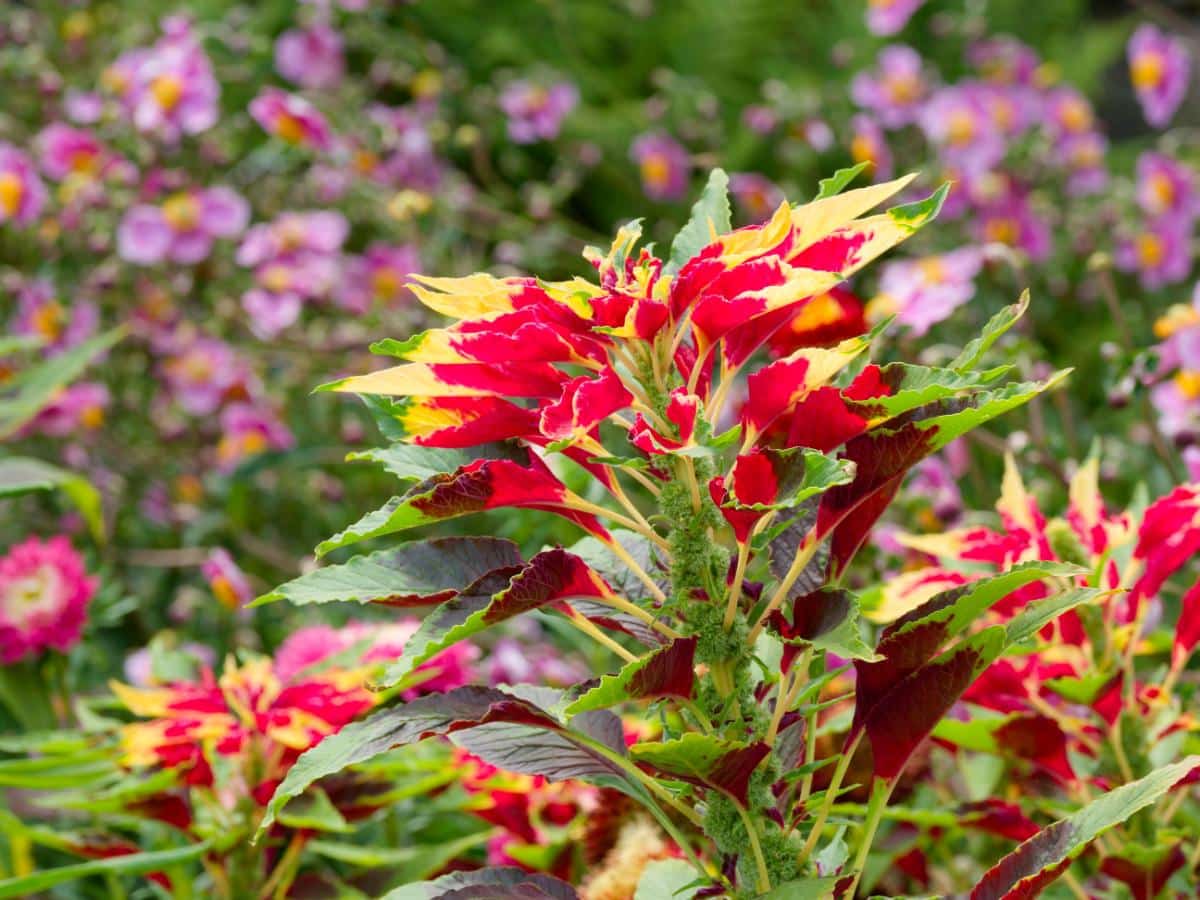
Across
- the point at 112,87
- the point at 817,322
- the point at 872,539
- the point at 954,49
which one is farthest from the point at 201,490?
the point at 954,49

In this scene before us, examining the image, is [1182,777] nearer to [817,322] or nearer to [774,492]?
[774,492]

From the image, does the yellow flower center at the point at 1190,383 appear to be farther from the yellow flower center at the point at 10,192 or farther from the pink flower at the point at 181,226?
the yellow flower center at the point at 10,192

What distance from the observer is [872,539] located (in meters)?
A: 1.17

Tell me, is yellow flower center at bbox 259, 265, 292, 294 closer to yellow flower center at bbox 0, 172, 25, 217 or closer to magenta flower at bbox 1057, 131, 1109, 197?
yellow flower center at bbox 0, 172, 25, 217

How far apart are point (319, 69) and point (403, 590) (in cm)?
189

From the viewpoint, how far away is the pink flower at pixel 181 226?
193 centimetres

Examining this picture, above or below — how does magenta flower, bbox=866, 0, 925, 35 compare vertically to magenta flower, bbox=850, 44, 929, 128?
above

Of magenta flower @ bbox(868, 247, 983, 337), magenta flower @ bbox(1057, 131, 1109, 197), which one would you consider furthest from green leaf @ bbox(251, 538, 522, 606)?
magenta flower @ bbox(1057, 131, 1109, 197)

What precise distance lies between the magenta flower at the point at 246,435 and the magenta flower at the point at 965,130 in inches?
42.8

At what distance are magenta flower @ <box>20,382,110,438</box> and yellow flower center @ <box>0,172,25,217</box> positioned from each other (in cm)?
26

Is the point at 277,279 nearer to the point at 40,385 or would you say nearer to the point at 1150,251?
the point at 40,385

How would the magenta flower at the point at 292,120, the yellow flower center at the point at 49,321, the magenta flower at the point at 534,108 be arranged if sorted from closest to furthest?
the magenta flower at the point at 292,120 < the yellow flower center at the point at 49,321 < the magenta flower at the point at 534,108

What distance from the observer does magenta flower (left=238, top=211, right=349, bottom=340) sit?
1926 mm

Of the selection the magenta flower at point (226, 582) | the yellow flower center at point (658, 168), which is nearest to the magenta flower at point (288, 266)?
the yellow flower center at point (658, 168)
